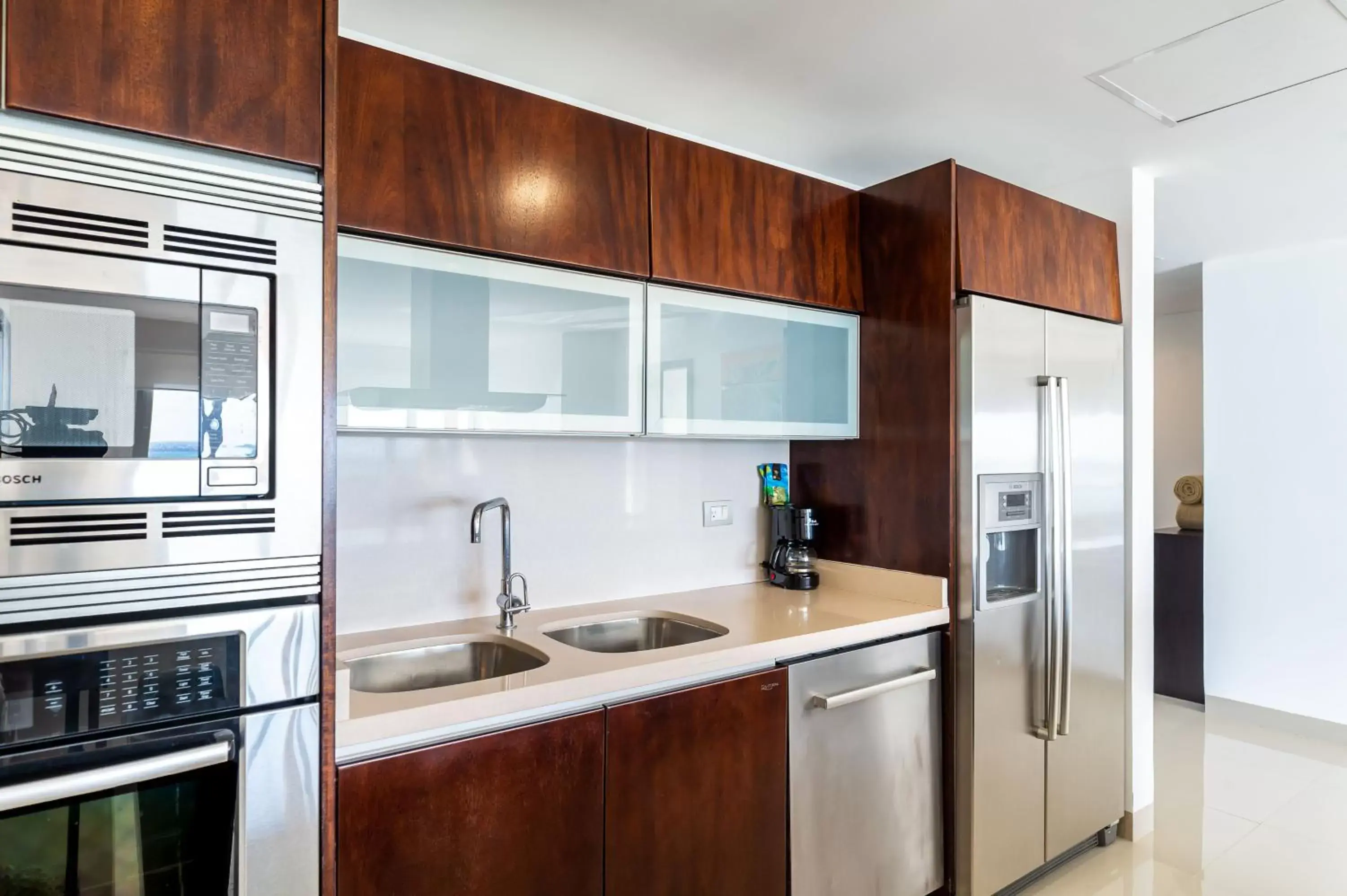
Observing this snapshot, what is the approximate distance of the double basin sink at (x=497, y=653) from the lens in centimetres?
196

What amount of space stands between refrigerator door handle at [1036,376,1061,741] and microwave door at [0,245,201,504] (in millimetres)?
2464

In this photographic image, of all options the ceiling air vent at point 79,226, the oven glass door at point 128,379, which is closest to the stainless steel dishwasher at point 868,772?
the oven glass door at point 128,379

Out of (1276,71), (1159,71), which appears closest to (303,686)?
(1159,71)

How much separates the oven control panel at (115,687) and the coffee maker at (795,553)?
1921mm

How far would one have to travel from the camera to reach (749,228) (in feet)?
7.92

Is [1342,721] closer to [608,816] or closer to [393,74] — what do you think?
[608,816]

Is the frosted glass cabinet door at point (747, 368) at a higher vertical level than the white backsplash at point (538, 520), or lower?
higher

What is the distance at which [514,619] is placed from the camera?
2.26 m

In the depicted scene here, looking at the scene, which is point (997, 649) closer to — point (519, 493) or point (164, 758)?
point (519, 493)

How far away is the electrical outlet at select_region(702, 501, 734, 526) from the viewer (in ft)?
9.20

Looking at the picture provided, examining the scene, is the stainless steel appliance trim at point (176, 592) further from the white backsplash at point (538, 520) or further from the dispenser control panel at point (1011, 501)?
the dispenser control panel at point (1011, 501)

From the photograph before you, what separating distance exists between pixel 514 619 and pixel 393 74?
1.43 meters

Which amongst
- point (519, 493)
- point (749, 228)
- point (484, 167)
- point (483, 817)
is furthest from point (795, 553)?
point (484, 167)

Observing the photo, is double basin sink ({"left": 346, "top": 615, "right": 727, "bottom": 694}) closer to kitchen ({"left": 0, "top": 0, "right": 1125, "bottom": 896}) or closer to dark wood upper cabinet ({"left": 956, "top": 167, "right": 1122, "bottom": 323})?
kitchen ({"left": 0, "top": 0, "right": 1125, "bottom": 896})
